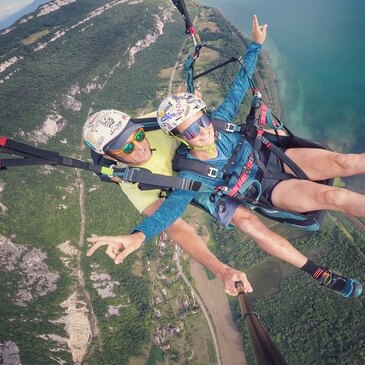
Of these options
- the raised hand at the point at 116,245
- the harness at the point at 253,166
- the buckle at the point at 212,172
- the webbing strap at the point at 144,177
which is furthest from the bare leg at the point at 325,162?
the raised hand at the point at 116,245

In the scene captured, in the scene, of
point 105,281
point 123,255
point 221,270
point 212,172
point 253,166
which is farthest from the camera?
point 105,281

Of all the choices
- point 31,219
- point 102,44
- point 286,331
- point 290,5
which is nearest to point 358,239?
point 286,331

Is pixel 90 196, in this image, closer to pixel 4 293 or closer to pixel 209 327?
pixel 4 293

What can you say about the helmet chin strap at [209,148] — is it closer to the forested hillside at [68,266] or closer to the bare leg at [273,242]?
the bare leg at [273,242]

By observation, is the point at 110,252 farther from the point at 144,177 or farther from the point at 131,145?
the point at 131,145

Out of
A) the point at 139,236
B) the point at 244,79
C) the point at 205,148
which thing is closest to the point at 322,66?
the point at 244,79

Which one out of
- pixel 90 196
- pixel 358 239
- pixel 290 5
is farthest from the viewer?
pixel 290 5
